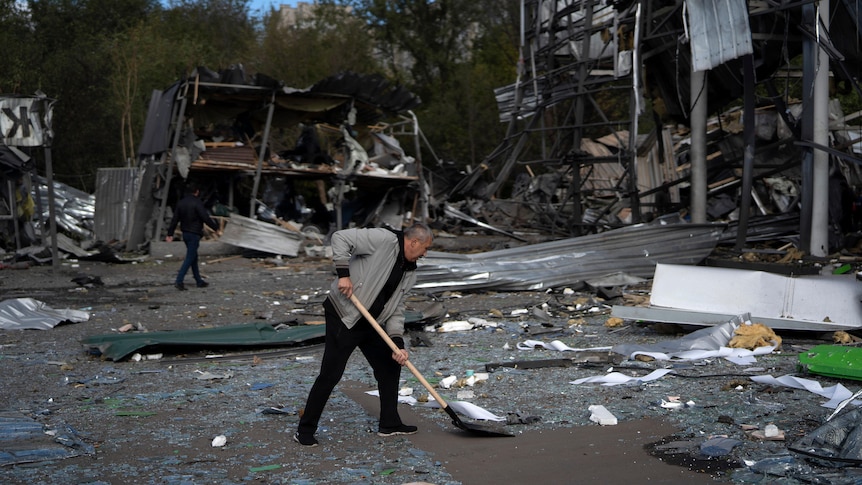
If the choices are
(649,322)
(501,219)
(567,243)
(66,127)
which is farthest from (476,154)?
(649,322)

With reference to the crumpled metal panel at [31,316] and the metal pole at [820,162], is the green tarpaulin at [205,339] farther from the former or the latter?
the metal pole at [820,162]

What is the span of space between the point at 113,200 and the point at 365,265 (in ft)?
66.5

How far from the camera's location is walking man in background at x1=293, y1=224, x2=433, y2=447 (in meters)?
5.14

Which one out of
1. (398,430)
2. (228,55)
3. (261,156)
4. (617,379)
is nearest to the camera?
(398,430)

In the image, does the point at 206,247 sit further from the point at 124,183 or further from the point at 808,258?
the point at 808,258

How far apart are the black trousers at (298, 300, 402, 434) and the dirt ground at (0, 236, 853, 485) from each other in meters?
0.19

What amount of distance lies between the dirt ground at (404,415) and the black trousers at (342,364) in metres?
0.19

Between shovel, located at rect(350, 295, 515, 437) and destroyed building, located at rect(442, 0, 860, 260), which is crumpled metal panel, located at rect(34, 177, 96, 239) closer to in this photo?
destroyed building, located at rect(442, 0, 860, 260)

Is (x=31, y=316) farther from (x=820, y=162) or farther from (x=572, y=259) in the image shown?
(x=820, y=162)

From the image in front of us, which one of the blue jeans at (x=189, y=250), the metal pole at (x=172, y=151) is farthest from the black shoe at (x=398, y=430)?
the metal pole at (x=172, y=151)

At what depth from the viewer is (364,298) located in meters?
5.18

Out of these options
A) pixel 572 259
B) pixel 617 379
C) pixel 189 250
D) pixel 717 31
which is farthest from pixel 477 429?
pixel 189 250

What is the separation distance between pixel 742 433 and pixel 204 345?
504 centimetres

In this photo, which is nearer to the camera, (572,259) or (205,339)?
(205,339)
